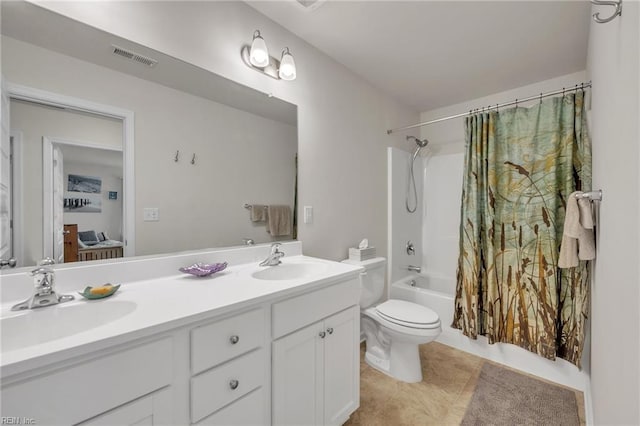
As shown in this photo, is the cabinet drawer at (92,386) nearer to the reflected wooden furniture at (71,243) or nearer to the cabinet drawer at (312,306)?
the cabinet drawer at (312,306)

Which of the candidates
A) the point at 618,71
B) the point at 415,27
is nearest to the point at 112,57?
the point at 415,27

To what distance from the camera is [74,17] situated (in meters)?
1.03

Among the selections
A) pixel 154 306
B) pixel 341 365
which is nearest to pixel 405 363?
pixel 341 365

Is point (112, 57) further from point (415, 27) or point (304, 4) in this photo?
point (415, 27)

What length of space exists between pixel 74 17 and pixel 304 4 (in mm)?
1096

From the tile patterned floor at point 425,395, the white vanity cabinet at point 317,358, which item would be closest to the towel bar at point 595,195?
the white vanity cabinet at point 317,358

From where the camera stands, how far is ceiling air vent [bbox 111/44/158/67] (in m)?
1.13

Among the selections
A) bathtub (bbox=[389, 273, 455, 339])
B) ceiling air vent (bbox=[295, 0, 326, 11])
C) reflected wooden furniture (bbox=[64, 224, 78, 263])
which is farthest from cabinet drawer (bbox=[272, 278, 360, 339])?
ceiling air vent (bbox=[295, 0, 326, 11])

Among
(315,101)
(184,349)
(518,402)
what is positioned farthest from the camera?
(315,101)

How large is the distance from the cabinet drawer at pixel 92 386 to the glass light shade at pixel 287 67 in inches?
61.6

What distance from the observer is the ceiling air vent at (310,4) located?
4.92 feet

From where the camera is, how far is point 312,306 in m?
1.17

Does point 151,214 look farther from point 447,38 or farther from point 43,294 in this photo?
point 447,38

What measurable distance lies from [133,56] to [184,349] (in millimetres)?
1257
